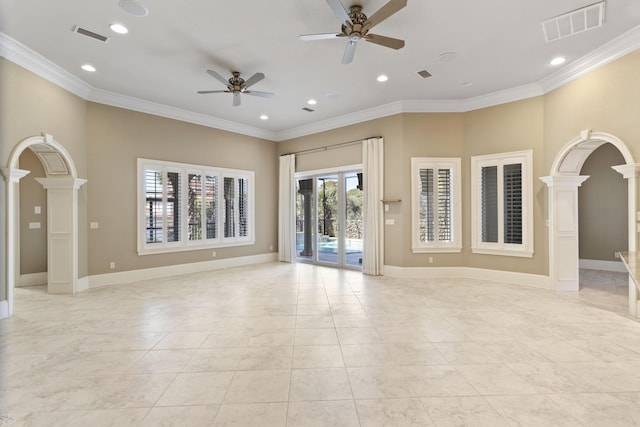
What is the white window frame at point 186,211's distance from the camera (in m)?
6.39

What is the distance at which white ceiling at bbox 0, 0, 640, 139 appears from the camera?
3.55 meters

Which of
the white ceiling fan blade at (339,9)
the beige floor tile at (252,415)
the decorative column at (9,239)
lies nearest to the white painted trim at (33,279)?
the decorative column at (9,239)

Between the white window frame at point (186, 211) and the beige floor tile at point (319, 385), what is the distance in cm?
513

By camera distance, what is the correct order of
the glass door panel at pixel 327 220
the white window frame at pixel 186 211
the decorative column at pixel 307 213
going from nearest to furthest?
the white window frame at pixel 186 211 → the glass door panel at pixel 327 220 → the decorative column at pixel 307 213

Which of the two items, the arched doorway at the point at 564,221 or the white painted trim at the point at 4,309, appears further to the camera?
the arched doorway at the point at 564,221

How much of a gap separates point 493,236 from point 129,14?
691cm

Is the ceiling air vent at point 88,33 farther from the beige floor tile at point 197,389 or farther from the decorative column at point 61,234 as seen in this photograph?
the beige floor tile at point 197,389

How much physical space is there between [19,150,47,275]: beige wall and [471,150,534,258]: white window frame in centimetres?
894

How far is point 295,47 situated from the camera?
14.3 feet

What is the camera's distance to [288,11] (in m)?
3.59

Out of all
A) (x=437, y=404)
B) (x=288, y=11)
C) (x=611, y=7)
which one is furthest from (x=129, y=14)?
(x=611, y=7)

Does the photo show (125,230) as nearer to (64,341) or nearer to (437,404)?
(64,341)

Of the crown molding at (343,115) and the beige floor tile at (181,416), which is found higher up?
the crown molding at (343,115)

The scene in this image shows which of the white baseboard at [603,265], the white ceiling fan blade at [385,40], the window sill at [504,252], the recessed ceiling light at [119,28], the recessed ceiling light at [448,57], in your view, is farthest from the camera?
the white baseboard at [603,265]
